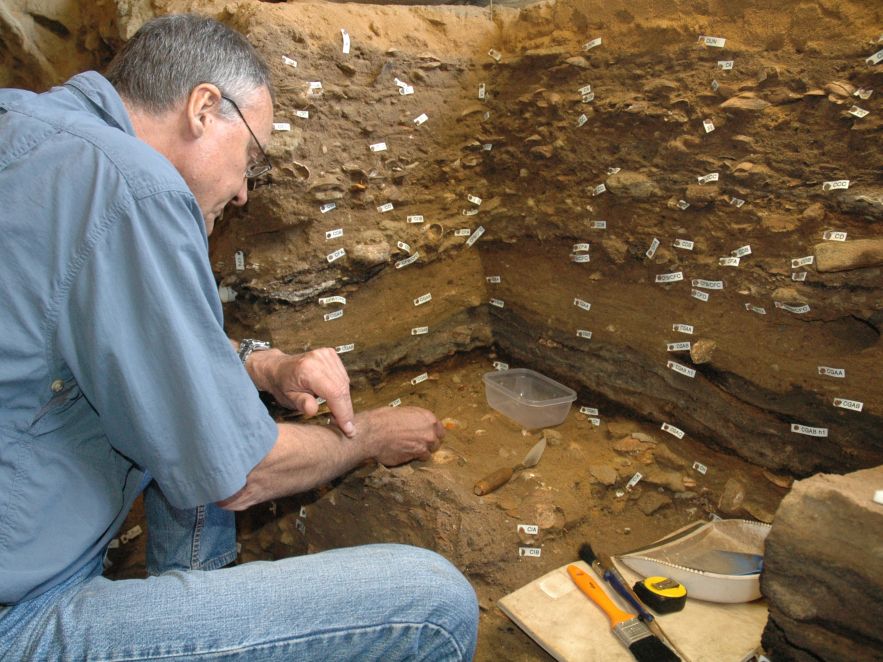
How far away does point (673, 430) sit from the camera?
2.35 meters

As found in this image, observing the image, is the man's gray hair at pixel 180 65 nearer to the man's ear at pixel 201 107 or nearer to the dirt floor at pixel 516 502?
the man's ear at pixel 201 107

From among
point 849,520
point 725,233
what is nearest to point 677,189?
point 725,233

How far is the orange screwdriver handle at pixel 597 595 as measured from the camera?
1.58m

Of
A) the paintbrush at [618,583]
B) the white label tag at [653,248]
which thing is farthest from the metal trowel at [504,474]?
the white label tag at [653,248]

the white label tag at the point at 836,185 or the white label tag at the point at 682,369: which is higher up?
the white label tag at the point at 836,185

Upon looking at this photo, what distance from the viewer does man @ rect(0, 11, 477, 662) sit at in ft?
3.45

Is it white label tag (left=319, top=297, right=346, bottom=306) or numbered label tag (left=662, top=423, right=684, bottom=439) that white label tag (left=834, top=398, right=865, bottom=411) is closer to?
numbered label tag (left=662, top=423, right=684, bottom=439)

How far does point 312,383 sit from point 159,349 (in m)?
0.65

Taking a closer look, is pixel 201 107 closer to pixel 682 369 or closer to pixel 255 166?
pixel 255 166

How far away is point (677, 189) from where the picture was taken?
217cm

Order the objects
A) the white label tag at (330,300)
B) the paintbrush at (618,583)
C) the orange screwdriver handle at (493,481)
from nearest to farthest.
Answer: the paintbrush at (618,583), the orange screwdriver handle at (493,481), the white label tag at (330,300)

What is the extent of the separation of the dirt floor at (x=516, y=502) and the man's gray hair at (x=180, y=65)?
53.2 inches

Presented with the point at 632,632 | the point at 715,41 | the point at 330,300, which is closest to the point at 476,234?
the point at 330,300

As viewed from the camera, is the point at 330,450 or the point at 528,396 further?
the point at 528,396
